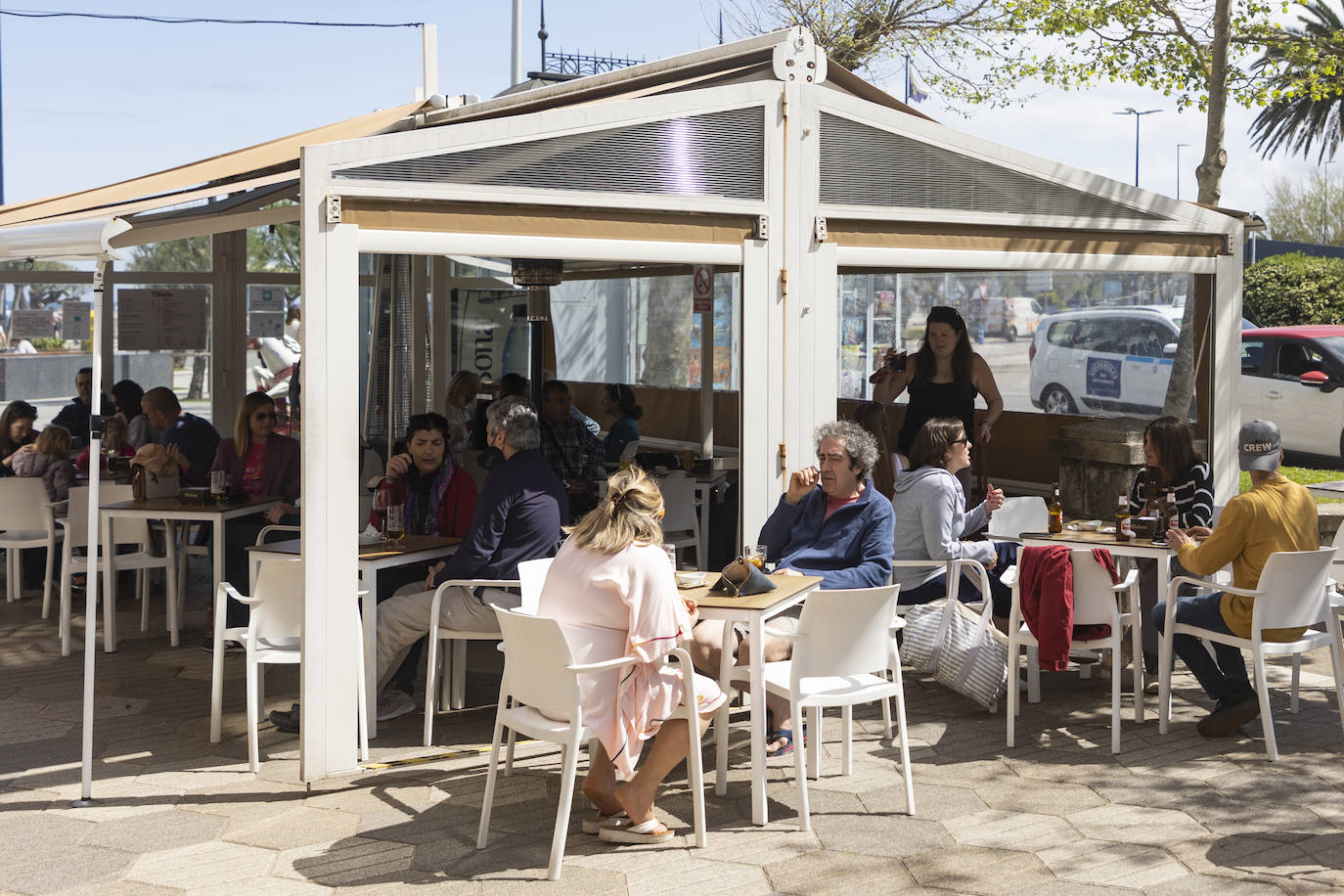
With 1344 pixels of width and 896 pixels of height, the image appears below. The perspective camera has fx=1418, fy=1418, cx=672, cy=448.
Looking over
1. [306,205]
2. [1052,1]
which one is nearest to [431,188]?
[306,205]

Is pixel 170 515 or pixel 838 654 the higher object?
pixel 170 515

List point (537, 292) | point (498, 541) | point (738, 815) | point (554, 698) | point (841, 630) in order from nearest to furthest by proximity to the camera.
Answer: point (554, 698), point (841, 630), point (738, 815), point (498, 541), point (537, 292)

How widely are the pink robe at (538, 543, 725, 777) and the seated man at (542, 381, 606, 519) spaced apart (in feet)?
12.1

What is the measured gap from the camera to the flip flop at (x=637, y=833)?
4.38 meters

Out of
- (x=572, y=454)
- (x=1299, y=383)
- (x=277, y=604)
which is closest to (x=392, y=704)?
(x=277, y=604)

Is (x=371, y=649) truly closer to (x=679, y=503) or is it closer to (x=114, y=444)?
(x=679, y=503)

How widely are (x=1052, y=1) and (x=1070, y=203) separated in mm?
5709

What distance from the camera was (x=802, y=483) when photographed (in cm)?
564

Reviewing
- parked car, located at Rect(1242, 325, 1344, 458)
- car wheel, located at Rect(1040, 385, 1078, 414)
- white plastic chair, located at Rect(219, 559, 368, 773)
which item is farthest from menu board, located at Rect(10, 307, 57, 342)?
parked car, located at Rect(1242, 325, 1344, 458)

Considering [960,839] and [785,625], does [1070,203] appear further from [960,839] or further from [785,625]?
[960,839]

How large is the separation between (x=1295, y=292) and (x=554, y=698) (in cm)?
1872

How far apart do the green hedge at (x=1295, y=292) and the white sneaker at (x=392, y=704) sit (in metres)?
17.6

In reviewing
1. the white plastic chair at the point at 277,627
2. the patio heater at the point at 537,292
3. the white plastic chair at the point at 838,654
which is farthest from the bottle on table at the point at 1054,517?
the patio heater at the point at 537,292


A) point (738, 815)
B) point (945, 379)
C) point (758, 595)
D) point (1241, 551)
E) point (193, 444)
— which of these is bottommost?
point (738, 815)
